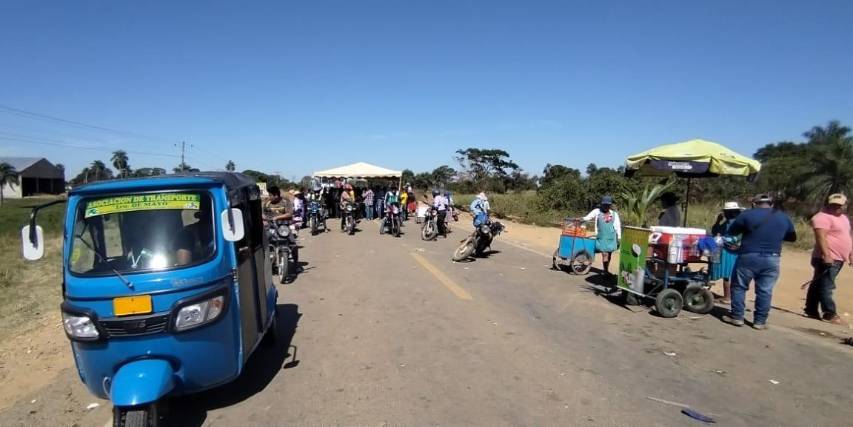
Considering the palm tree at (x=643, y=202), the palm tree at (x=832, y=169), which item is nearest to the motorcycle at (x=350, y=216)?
the palm tree at (x=643, y=202)

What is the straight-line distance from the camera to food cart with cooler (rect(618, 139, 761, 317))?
766 cm

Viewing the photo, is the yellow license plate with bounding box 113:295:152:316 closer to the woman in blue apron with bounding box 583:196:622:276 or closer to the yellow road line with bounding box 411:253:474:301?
the yellow road line with bounding box 411:253:474:301

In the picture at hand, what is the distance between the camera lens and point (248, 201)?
5371mm

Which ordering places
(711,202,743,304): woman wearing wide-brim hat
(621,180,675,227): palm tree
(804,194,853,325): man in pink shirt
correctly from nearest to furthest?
(804,194,853,325): man in pink shirt, (711,202,743,304): woman wearing wide-brim hat, (621,180,675,227): palm tree

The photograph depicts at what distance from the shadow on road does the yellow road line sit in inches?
126

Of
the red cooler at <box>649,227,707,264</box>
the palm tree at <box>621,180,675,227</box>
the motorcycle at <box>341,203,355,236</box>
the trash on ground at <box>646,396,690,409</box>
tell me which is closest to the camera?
the trash on ground at <box>646,396,690,409</box>

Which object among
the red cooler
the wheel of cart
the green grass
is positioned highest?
the red cooler

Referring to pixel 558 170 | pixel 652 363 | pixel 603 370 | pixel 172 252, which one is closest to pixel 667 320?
pixel 652 363

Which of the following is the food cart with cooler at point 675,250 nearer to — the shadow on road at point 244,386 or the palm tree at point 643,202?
the shadow on road at point 244,386

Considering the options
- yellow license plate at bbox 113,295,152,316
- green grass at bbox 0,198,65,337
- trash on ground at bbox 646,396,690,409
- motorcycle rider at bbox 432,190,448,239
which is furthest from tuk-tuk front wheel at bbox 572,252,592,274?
green grass at bbox 0,198,65,337

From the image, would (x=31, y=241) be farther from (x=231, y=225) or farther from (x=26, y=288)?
(x=26, y=288)

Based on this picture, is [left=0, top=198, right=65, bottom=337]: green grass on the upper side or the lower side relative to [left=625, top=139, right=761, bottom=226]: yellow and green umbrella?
lower

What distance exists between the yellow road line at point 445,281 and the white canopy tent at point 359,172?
14.8 meters

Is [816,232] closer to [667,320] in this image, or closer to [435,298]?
[667,320]
